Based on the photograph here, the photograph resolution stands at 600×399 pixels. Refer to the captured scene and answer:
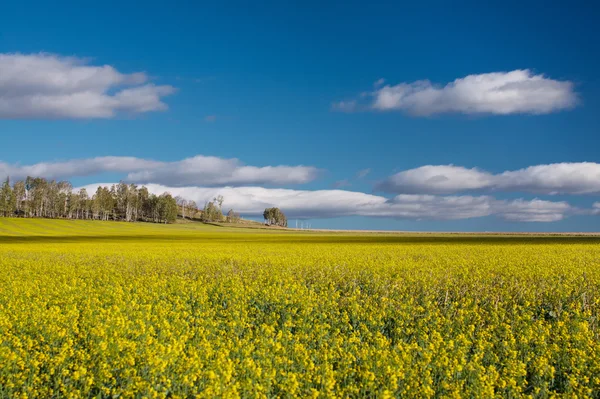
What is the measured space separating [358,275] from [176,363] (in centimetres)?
1451

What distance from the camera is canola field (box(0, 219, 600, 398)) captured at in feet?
28.4

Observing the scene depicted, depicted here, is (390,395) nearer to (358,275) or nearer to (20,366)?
(20,366)

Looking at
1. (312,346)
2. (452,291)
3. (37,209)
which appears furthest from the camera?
(37,209)

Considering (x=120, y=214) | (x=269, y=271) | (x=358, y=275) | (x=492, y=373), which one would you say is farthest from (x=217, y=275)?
(x=120, y=214)

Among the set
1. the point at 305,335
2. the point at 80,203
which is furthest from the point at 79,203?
the point at 305,335

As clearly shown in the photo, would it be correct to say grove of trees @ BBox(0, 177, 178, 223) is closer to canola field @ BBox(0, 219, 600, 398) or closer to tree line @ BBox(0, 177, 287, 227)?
tree line @ BBox(0, 177, 287, 227)

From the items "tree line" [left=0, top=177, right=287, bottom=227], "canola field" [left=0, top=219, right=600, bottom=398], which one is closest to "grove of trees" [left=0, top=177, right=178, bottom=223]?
"tree line" [left=0, top=177, right=287, bottom=227]

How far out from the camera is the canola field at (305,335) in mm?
8664

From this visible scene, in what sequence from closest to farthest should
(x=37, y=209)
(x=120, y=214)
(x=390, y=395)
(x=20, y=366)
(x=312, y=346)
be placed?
1. (x=390, y=395)
2. (x=20, y=366)
3. (x=312, y=346)
4. (x=37, y=209)
5. (x=120, y=214)

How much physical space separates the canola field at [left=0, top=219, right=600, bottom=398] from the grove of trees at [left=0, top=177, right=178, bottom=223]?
158790mm

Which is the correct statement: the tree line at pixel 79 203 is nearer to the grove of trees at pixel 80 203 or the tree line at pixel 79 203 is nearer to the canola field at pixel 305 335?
the grove of trees at pixel 80 203

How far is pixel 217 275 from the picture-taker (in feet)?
75.6

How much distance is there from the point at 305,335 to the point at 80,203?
19037 centimetres

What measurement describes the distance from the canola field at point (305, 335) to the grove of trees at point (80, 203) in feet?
521
